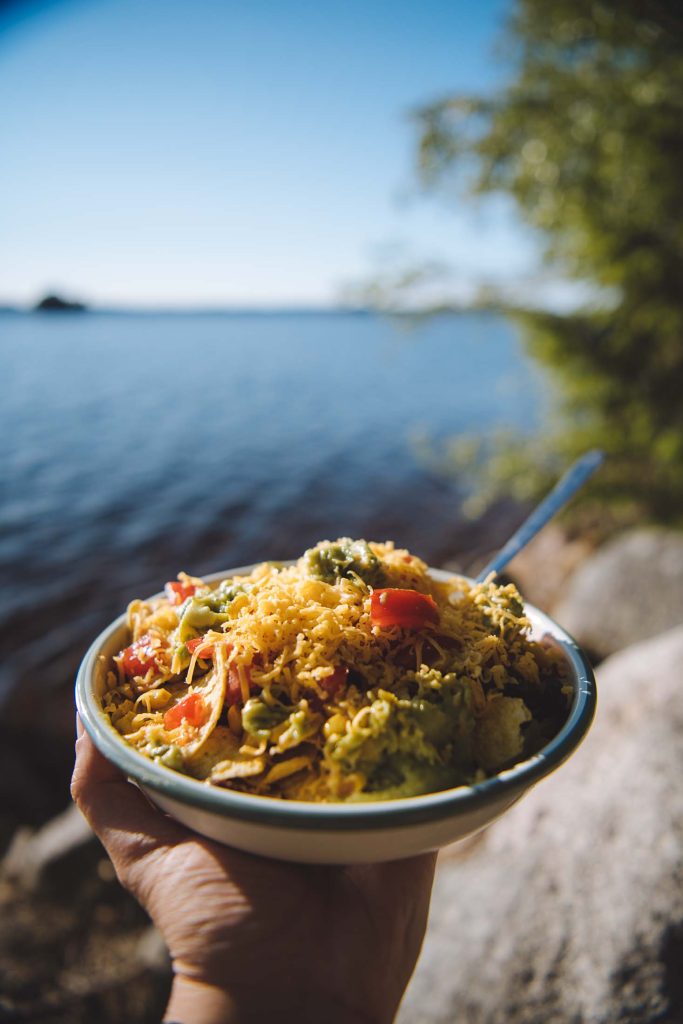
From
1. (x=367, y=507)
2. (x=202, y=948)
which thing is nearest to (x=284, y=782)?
(x=202, y=948)

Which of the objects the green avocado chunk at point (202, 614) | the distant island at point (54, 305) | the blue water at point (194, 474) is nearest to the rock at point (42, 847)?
the blue water at point (194, 474)

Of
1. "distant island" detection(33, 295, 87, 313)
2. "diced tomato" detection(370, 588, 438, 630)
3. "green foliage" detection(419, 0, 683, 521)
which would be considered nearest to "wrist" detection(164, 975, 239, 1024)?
"diced tomato" detection(370, 588, 438, 630)

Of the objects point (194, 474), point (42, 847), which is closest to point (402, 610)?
point (42, 847)

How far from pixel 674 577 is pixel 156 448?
1722 centimetres

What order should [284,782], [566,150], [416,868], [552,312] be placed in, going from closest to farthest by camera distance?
[284,782] < [416,868] < [566,150] < [552,312]

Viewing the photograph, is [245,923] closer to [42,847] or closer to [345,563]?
[345,563]

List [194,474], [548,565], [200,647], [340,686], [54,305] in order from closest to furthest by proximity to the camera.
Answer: [340,686]
[200,647]
[548,565]
[194,474]
[54,305]

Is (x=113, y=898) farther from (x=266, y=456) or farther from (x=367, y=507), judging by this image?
(x=266, y=456)

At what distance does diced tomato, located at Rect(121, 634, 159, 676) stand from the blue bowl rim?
0.27 m

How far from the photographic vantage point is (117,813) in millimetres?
2092

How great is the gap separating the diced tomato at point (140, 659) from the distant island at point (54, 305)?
4831 inches

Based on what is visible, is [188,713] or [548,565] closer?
[188,713]

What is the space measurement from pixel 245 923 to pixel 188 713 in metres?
0.64

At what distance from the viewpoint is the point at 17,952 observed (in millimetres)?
5148
